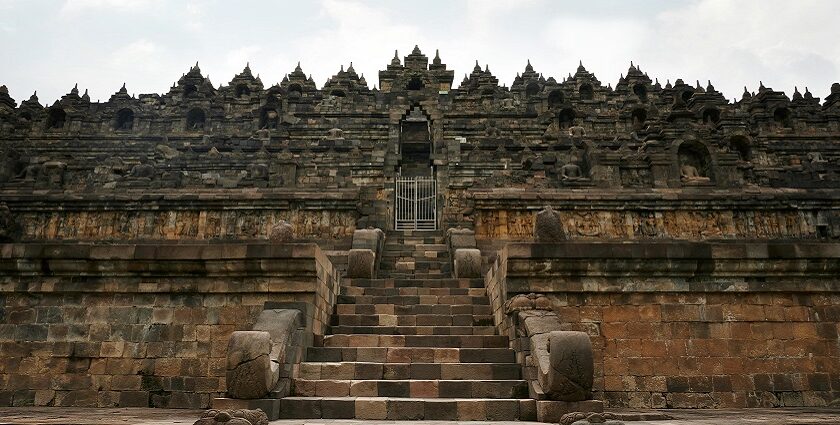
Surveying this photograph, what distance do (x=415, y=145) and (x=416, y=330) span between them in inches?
656

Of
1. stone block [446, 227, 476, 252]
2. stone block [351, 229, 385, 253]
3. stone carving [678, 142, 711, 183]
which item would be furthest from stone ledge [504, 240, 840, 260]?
stone carving [678, 142, 711, 183]

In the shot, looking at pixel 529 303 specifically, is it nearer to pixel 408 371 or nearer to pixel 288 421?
pixel 408 371

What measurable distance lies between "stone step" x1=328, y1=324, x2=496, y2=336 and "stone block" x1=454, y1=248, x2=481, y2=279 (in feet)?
7.54

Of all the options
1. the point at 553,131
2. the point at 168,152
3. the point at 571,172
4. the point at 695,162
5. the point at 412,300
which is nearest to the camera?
the point at 412,300

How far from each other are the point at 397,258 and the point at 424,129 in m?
14.0

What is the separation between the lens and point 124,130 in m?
31.5

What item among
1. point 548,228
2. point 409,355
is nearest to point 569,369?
point 409,355

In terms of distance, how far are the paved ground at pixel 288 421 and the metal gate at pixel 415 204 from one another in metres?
11.5

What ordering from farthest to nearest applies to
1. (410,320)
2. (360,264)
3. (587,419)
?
1. (360,264)
2. (410,320)
3. (587,419)

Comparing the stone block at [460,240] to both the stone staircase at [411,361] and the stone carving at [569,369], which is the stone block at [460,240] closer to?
the stone staircase at [411,361]

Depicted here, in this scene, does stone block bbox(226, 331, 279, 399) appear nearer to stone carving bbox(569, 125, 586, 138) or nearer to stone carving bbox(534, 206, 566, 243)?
stone carving bbox(534, 206, 566, 243)

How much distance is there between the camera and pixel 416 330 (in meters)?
8.01

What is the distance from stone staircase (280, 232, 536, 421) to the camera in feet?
19.5

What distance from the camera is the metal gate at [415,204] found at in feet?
58.7
